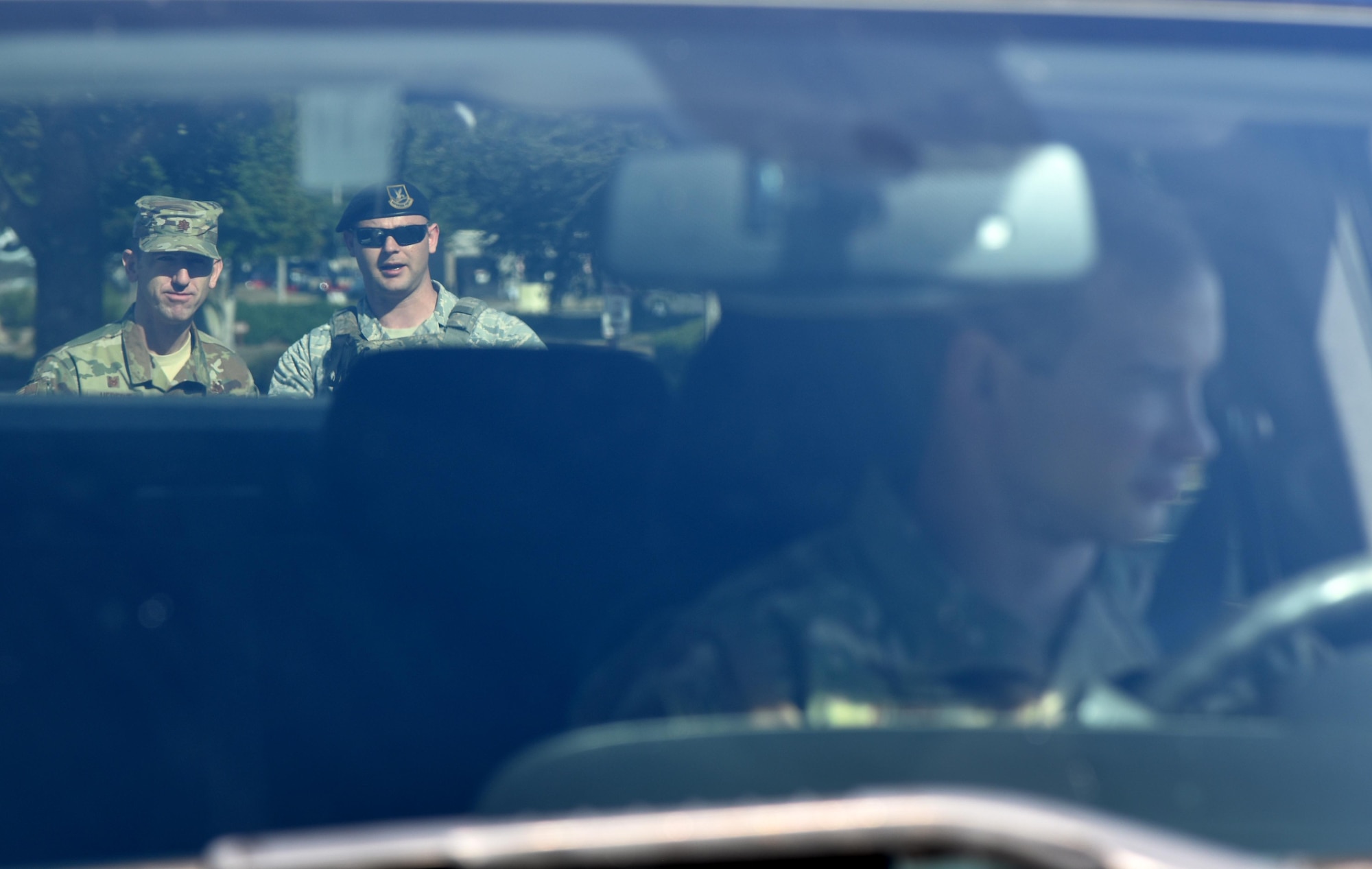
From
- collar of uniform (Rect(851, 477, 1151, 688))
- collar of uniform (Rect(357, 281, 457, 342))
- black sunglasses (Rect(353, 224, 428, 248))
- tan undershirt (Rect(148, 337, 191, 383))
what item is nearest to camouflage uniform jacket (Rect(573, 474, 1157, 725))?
collar of uniform (Rect(851, 477, 1151, 688))

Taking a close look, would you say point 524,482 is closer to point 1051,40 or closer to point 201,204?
point 1051,40

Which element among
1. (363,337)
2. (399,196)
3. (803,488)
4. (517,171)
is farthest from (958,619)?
(363,337)

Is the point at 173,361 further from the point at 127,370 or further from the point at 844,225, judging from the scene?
the point at 844,225

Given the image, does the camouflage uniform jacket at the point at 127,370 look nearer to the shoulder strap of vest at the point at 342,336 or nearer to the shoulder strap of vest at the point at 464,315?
the shoulder strap of vest at the point at 342,336

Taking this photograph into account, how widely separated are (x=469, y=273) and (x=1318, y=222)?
4.29ft

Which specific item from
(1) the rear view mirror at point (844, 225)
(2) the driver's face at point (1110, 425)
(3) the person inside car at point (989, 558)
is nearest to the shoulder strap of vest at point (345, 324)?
(1) the rear view mirror at point (844, 225)

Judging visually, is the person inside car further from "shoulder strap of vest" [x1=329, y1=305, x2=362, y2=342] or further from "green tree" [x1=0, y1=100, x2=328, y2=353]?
"shoulder strap of vest" [x1=329, y1=305, x2=362, y2=342]

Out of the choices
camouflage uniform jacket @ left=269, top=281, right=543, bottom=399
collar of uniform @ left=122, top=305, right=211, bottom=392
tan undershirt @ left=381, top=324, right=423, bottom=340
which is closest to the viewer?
camouflage uniform jacket @ left=269, top=281, right=543, bottom=399

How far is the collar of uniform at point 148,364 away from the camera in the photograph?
262 cm

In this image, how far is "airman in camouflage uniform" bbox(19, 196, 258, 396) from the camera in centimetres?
227

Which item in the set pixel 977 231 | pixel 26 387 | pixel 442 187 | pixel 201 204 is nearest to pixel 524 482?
pixel 977 231

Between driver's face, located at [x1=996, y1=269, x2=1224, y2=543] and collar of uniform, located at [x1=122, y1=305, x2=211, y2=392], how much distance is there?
1.85 meters

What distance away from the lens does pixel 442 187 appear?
208cm

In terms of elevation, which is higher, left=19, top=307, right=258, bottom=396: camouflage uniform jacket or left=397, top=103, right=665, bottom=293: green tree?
left=397, top=103, right=665, bottom=293: green tree
